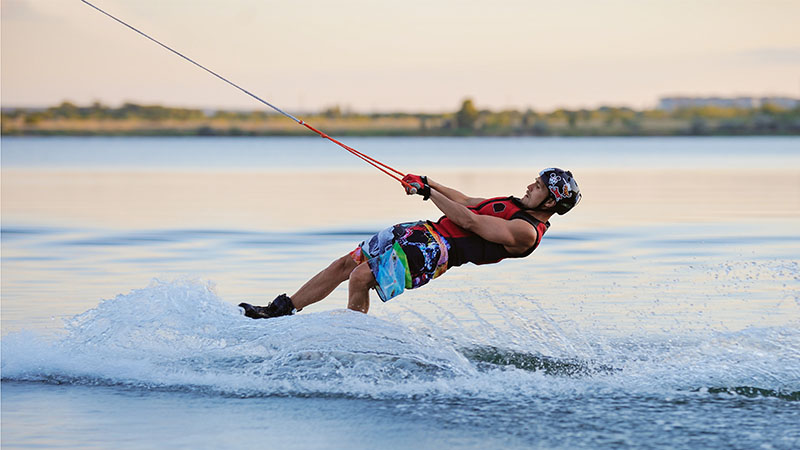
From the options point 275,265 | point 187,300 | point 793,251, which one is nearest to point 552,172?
point 187,300

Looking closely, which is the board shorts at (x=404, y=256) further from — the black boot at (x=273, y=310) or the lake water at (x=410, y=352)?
the black boot at (x=273, y=310)

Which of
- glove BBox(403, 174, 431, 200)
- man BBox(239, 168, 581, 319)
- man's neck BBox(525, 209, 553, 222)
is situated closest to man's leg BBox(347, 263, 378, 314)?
man BBox(239, 168, 581, 319)

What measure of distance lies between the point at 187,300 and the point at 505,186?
19.0 meters

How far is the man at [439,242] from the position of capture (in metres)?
7.66

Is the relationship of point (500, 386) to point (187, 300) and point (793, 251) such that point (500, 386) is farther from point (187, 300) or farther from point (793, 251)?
point (793, 251)

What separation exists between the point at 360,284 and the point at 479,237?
34.7 inches

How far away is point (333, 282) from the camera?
8.04m

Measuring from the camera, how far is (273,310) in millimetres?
8039

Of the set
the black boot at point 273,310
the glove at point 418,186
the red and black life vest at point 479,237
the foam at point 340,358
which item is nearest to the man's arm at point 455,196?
the red and black life vest at point 479,237

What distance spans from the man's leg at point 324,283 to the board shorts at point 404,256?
25 cm

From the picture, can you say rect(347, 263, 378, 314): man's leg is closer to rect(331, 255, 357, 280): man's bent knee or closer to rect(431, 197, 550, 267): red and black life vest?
rect(331, 255, 357, 280): man's bent knee

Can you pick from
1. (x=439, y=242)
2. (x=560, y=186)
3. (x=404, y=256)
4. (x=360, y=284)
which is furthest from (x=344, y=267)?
(x=560, y=186)

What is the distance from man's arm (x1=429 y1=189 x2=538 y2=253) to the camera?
24.7 feet

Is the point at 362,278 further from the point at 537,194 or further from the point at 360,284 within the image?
the point at 537,194
